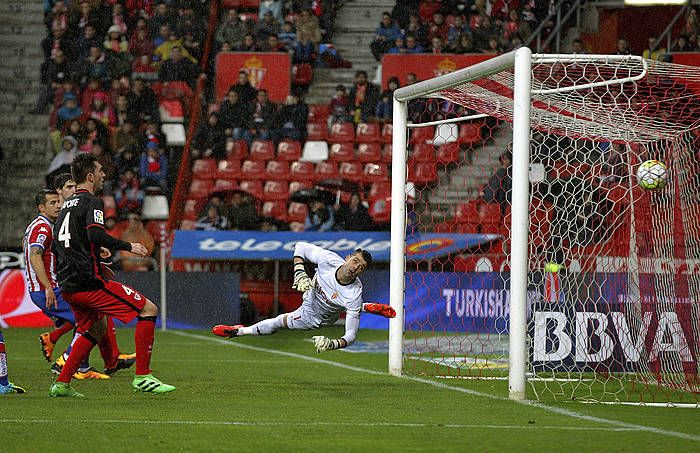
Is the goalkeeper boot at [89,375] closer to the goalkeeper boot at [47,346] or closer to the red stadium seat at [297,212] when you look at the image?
the goalkeeper boot at [47,346]

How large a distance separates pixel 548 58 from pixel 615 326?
10.8 feet

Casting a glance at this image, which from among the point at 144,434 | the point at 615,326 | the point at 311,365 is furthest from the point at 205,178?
the point at 144,434

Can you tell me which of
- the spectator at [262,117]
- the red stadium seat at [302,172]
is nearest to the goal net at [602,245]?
the red stadium seat at [302,172]

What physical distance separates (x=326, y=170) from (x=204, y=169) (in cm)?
237

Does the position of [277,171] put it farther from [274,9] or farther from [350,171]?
[274,9]

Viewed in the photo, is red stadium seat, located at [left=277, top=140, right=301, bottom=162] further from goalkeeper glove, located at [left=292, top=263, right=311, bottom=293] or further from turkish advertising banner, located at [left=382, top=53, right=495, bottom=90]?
goalkeeper glove, located at [left=292, top=263, right=311, bottom=293]

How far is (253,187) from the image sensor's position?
70.1ft

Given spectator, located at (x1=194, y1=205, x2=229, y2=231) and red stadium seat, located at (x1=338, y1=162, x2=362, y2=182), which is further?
red stadium seat, located at (x1=338, y1=162, x2=362, y2=182)

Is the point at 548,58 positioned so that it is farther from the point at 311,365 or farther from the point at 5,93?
the point at 5,93

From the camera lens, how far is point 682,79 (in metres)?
9.87

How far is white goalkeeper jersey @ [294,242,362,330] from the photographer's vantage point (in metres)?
10.3

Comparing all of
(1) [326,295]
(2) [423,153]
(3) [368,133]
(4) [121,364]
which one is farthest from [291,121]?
(1) [326,295]

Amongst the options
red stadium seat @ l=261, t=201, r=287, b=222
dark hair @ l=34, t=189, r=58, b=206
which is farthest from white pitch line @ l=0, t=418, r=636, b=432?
red stadium seat @ l=261, t=201, r=287, b=222

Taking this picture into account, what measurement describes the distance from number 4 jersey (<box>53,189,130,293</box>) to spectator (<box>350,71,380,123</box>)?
1357cm
